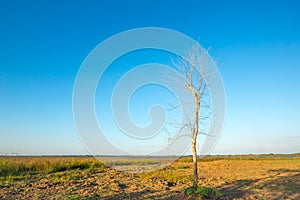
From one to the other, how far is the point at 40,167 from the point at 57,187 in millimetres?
9798

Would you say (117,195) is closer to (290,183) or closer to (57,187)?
(57,187)

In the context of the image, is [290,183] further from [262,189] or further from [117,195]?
[117,195]

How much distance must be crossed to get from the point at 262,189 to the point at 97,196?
20.5 ft

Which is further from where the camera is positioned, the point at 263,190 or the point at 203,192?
the point at 263,190

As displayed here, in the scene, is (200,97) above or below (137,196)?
above

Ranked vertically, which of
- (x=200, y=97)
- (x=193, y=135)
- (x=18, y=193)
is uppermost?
(x=200, y=97)

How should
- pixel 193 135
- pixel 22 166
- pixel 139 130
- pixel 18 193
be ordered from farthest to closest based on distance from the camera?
pixel 22 166 < pixel 139 130 < pixel 18 193 < pixel 193 135

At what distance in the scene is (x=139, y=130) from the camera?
12945 mm

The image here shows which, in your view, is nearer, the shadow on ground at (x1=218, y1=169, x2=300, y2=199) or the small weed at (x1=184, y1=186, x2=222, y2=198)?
the small weed at (x1=184, y1=186, x2=222, y2=198)

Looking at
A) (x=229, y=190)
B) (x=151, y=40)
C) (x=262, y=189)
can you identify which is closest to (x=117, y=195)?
(x=229, y=190)

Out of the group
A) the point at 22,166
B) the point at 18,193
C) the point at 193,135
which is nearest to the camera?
the point at 193,135

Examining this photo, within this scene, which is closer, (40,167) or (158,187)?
(158,187)

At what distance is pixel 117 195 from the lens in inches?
393

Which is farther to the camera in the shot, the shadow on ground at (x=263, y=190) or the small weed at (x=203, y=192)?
the shadow on ground at (x=263, y=190)
